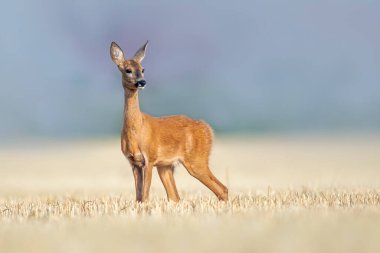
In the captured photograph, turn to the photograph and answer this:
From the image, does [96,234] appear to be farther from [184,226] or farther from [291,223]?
[291,223]

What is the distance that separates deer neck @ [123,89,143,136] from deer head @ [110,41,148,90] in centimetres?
15

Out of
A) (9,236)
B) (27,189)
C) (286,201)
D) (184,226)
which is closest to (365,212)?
(184,226)

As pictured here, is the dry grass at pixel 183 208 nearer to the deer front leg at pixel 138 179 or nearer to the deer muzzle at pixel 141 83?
the deer front leg at pixel 138 179

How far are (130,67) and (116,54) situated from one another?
1.57 ft

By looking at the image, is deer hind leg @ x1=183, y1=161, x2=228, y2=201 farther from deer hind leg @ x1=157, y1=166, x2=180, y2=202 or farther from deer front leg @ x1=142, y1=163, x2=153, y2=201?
deer front leg @ x1=142, y1=163, x2=153, y2=201

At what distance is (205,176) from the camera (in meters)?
14.4

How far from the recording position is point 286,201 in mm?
12734

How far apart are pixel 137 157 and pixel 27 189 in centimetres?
786

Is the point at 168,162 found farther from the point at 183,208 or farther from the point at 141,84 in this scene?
the point at 183,208

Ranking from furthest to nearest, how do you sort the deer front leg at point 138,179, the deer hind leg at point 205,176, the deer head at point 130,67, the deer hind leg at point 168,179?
the deer hind leg at point 168,179
the deer hind leg at point 205,176
the deer front leg at point 138,179
the deer head at point 130,67

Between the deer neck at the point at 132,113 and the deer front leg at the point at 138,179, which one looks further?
the deer front leg at the point at 138,179

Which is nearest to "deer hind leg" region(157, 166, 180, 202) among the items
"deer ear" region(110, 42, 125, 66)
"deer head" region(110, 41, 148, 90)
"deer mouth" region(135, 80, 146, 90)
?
"deer head" region(110, 41, 148, 90)

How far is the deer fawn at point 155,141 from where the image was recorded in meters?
13.1

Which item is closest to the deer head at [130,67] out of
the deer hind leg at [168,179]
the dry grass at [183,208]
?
the deer hind leg at [168,179]
